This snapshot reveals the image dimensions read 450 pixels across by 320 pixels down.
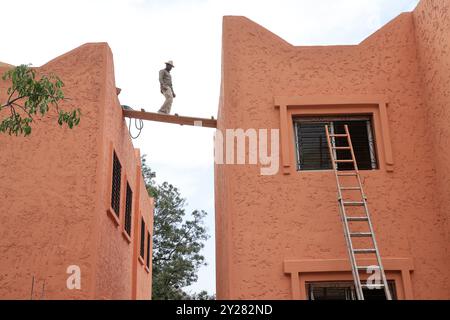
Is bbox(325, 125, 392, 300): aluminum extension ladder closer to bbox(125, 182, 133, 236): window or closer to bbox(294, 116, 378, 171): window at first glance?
bbox(294, 116, 378, 171): window

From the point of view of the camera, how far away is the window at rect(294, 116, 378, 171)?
9.12m

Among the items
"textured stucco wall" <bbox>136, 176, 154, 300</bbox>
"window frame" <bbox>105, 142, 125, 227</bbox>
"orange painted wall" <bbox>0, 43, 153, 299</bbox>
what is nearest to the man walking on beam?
"window frame" <bbox>105, 142, 125, 227</bbox>

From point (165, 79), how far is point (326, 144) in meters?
5.72

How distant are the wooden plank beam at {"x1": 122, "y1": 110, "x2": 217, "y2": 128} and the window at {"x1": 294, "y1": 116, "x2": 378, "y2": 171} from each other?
11.5 feet

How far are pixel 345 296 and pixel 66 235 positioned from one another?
169 inches

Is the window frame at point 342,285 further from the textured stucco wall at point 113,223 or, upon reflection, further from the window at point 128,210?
the window at point 128,210

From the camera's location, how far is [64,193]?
9.29m

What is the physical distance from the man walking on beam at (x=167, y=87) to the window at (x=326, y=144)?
501cm

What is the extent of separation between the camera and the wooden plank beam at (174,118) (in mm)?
12508

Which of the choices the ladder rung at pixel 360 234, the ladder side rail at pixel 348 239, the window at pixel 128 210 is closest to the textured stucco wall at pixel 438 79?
the ladder rung at pixel 360 234

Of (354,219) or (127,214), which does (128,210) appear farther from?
(354,219)

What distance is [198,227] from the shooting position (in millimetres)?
30812

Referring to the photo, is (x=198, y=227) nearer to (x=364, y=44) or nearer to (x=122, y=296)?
(x=122, y=296)
